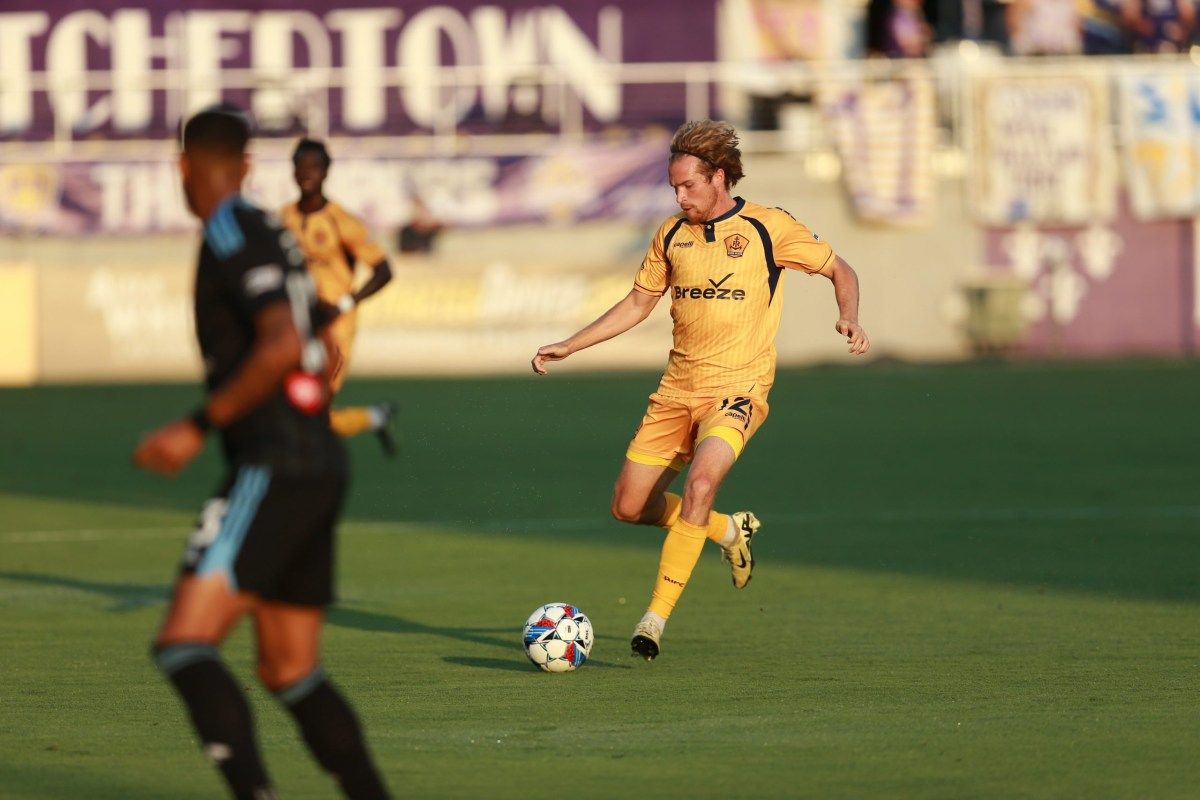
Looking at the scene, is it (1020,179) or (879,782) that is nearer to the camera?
(879,782)

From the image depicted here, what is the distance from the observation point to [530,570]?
1237cm

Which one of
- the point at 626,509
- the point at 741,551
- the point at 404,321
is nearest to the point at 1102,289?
the point at 404,321

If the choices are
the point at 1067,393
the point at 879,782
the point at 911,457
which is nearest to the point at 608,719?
the point at 879,782

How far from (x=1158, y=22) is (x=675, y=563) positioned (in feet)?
93.0

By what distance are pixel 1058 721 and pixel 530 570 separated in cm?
520

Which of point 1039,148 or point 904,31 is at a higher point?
point 904,31

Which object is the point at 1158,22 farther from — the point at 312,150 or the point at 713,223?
the point at 713,223

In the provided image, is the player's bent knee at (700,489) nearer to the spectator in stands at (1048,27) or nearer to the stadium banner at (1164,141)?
the stadium banner at (1164,141)

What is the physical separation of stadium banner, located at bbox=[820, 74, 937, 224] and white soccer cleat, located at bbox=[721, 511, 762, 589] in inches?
938

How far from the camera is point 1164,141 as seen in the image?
3362 centimetres

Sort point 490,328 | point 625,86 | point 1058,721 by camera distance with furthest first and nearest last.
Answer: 1. point 625,86
2. point 490,328
3. point 1058,721

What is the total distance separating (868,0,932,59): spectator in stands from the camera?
1389 inches

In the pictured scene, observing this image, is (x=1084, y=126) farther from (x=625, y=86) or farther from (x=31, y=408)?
(x=31, y=408)

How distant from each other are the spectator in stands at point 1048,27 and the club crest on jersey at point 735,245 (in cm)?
2652
